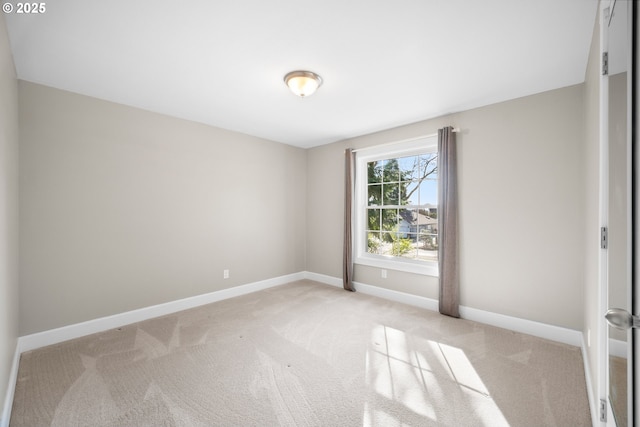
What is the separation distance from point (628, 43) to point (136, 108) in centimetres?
398

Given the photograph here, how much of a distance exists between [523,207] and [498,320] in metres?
1.27

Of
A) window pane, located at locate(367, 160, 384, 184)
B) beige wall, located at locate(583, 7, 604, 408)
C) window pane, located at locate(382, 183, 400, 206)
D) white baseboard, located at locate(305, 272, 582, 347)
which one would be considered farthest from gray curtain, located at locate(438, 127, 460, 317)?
beige wall, located at locate(583, 7, 604, 408)

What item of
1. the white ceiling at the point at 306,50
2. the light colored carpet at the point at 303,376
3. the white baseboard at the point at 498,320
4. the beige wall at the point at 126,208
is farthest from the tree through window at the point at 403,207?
the beige wall at the point at 126,208

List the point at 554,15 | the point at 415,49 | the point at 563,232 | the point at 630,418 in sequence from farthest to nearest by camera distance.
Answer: the point at 563,232
the point at 415,49
the point at 554,15
the point at 630,418

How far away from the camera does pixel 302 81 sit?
2.49m

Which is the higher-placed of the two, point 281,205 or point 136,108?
point 136,108

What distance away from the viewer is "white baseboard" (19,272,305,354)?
2623 millimetres

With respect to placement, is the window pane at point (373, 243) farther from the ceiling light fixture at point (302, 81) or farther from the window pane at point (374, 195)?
the ceiling light fixture at point (302, 81)

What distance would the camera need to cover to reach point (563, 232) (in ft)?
9.04

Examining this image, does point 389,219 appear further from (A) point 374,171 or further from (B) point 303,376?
(B) point 303,376

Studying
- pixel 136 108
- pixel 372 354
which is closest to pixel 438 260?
pixel 372 354

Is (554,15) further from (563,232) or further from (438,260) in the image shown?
(438,260)

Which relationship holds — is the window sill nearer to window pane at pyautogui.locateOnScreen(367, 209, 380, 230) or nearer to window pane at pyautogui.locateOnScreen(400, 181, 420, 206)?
window pane at pyautogui.locateOnScreen(367, 209, 380, 230)

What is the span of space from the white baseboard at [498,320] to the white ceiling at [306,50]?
237 centimetres
